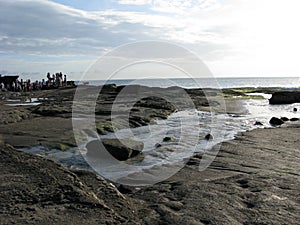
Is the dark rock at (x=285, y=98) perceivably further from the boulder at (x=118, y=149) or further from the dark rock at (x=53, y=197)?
the dark rock at (x=53, y=197)

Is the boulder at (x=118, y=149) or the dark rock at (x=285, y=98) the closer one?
the boulder at (x=118, y=149)

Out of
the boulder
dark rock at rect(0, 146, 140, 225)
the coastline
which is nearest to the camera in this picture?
dark rock at rect(0, 146, 140, 225)

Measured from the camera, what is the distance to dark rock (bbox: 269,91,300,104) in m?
46.5

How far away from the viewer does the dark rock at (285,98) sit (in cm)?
4649

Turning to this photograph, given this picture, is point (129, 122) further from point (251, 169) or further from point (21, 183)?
point (21, 183)

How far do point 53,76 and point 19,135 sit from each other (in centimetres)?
4884

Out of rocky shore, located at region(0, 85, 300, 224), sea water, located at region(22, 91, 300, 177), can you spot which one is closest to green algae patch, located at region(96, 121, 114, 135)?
sea water, located at region(22, 91, 300, 177)

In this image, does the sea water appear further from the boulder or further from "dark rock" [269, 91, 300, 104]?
"dark rock" [269, 91, 300, 104]

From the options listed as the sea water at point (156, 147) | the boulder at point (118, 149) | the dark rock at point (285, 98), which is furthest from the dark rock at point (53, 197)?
the dark rock at point (285, 98)

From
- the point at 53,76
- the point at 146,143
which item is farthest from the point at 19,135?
the point at 53,76

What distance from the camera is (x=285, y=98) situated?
1868 inches

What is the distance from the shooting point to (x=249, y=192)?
786 centimetres

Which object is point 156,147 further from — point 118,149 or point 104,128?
point 104,128

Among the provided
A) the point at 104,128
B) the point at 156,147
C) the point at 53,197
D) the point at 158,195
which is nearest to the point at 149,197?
the point at 158,195
